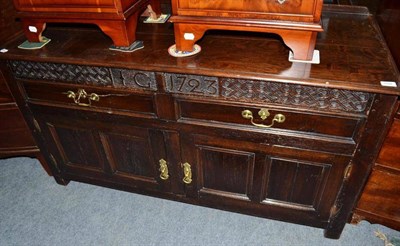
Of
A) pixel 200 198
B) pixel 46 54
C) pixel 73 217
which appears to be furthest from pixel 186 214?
pixel 46 54

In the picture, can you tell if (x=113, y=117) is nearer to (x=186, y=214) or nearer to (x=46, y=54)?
(x=46, y=54)

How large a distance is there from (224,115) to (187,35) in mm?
357

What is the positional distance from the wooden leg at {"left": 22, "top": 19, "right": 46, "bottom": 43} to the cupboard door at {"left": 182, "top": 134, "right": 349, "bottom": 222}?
80 centimetres

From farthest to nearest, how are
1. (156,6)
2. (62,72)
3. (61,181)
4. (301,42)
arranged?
(61,181) → (156,6) → (62,72) → (301,42)

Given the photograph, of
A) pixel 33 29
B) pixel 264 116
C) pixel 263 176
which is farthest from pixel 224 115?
pixel 33 29

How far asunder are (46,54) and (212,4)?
0.74 metres

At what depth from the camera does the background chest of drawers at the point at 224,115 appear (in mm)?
1159

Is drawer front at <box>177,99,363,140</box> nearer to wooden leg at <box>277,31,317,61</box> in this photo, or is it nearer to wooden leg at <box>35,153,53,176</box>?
wooden leg at <box>277,31,317,61</box>

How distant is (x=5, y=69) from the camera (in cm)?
146

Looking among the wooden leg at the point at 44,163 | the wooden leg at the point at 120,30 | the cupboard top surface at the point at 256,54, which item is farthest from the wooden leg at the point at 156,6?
the wooden leg at the point at 44,163

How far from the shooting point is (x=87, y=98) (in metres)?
1.45

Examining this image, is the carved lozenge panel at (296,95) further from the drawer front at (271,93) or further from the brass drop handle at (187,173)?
the brass drop handle at (187,173)

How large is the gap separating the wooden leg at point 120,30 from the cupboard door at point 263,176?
1.61 feet

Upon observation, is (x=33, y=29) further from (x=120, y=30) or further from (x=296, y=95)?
(x=296, y=95)
